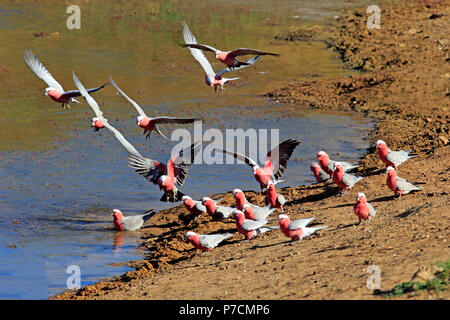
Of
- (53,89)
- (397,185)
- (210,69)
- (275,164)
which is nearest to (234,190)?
(275,164)

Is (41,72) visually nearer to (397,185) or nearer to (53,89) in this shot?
(53,89)

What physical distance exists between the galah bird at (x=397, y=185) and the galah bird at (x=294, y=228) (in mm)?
2043

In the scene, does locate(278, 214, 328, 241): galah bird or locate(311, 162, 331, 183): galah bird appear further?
locate(311, 162, 331, 183): galah bird

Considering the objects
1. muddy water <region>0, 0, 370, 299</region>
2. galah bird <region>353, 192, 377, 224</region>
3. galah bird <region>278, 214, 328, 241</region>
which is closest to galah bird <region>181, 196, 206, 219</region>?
muddy water <region>0, 0, 370, 299</region>

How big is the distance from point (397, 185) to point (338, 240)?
2.43 metres

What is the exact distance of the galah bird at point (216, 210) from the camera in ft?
46.8

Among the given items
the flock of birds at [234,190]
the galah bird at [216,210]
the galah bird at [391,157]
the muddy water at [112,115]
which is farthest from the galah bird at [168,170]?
the galah bird at [391,157]

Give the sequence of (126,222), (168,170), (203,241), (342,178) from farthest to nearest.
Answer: (168,170) → (126,222) → (342,178) → (203,241)

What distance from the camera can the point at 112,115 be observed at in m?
23.2

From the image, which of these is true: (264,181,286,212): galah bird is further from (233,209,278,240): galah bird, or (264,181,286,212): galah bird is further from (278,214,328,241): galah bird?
(278,214,328,241): galah bird

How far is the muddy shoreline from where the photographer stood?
9.73 m

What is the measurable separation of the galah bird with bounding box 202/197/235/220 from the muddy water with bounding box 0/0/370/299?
1412 mm

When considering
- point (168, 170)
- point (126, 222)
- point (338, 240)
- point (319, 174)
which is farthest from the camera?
point (319, 174)
